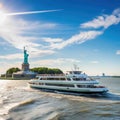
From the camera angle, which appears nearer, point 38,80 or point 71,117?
point 71,117

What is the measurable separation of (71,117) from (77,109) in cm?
622

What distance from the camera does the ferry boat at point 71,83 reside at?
179ft

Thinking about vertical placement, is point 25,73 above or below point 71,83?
above

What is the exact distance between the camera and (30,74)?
182 metres

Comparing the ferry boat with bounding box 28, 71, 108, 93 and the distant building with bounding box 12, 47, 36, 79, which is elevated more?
the distant building with bounding box 12, 47, 36, 79

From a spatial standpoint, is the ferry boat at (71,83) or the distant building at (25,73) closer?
the ferry boat at (71,83)

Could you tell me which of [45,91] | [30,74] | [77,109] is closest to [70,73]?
[45,91]

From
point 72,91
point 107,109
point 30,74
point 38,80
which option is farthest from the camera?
point 30,74

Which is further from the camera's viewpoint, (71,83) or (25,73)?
(25,73)

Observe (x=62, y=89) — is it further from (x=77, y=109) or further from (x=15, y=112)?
(x=15, y=112)

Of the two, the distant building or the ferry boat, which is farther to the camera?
the distant building

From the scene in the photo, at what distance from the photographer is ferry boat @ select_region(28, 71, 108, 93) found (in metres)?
54.6

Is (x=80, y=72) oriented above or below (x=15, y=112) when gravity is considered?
above

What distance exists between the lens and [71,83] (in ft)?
193
